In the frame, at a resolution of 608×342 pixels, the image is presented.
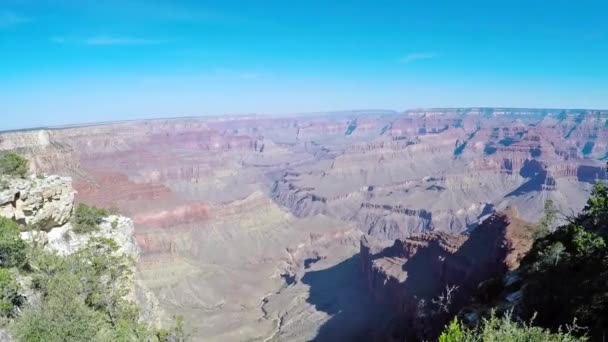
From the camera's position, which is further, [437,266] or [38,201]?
[437,266]

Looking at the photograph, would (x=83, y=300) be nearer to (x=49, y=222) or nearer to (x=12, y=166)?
(x=49, y=222)

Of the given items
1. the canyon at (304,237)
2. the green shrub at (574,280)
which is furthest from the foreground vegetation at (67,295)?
the green shrub at (574,280)

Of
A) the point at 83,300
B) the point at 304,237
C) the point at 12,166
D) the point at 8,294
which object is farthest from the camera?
the point at 304,237

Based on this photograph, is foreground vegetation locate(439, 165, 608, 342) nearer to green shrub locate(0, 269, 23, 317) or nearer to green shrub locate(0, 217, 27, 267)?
green shrub locate(0, 269, 23, 317)

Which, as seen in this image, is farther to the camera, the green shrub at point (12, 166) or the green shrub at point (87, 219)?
the green shrub at point (87, 219)

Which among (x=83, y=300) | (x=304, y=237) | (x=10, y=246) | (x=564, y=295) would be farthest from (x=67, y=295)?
(x=304, y=237)

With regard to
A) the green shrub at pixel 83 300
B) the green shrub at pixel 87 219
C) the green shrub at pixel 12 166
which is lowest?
the green shrub at pixel 83 300

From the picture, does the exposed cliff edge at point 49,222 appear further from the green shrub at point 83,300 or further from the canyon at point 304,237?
the green shrub at point 83,300

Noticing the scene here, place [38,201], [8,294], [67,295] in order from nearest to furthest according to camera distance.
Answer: [8,294], [67,295], [38,201]
